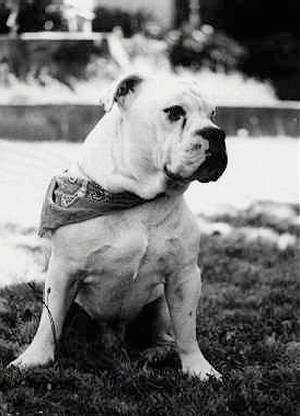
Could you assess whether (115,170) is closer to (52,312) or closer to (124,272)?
(124,272)

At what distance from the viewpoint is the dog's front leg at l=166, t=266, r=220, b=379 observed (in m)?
2.95

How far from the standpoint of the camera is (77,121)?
640cm

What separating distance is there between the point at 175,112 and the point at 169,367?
103 centimetres

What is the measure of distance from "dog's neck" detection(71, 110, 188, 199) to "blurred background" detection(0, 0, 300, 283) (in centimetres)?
123

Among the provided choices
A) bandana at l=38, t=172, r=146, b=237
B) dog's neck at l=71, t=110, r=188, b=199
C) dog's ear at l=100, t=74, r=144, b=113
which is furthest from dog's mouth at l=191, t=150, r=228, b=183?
dog's ear at l=100, t=74, r=144, b=113

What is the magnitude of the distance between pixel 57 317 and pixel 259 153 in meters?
4.55

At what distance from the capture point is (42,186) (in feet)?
14.6

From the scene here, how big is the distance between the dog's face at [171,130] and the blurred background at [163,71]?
4.25 feet

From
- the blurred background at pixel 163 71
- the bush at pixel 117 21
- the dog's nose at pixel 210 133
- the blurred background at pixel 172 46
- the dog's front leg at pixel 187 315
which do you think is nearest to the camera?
the dog's nose at pixel 210 133

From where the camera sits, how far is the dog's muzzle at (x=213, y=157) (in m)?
2.67

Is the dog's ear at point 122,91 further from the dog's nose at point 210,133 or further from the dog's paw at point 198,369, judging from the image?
the dog's paw at point 198,369

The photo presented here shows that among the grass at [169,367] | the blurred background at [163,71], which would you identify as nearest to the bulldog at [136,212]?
the grass at [169,367]

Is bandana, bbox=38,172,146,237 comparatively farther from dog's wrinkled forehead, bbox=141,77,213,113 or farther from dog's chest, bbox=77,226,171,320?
A: dog's wrinkled forehead, bbox=141,77,213,113

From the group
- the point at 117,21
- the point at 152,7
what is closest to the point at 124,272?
the point at 117,21
